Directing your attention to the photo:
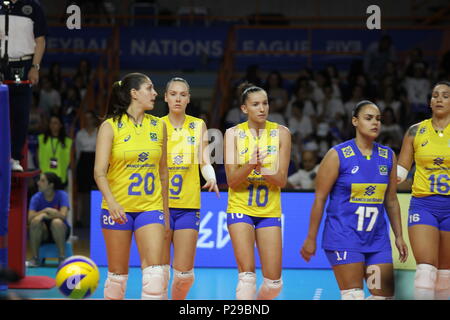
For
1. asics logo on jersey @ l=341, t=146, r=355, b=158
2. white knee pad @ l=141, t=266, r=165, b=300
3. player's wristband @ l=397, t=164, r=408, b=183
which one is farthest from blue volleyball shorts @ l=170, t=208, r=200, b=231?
player's wristband @ l=397, t=164, r=408, b=183

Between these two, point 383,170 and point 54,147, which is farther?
point 54,147

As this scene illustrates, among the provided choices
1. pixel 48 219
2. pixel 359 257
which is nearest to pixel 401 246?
pixel 359 257

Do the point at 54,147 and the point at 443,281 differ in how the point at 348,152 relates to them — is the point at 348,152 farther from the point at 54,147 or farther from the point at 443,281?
the point at 54,147

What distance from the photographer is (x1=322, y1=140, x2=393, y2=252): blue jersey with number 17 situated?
620 cm

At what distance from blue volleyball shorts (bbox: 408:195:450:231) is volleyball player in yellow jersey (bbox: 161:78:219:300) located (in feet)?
6.07

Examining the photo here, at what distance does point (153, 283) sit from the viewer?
611 centimetres

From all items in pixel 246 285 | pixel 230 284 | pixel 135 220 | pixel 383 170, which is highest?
pixel 383 170

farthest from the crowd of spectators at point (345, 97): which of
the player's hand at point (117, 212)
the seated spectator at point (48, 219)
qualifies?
the player's hand at point (117, 212)

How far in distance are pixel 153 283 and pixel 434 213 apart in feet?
8.50

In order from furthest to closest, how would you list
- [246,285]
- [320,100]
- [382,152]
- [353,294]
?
1. [320,100]
2. [246,285]
3. [382,152]
4. [353,294]

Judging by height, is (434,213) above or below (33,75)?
below

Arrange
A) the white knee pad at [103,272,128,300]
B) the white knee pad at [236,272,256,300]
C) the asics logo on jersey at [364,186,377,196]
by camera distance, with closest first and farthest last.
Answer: the asics logo on jersey at [364,186,377,196] < the white knee pad at [103,272,128,300] < the white knee pad at [236,272,256,300]

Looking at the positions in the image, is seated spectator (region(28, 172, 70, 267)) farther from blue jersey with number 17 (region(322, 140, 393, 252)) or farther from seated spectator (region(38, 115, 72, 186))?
blue jersey with number 17 (region(322, 140, 393, 252))
